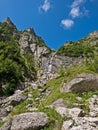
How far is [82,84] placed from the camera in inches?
811

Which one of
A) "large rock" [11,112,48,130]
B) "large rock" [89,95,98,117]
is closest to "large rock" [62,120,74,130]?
"large rock" [11,112,48,130]

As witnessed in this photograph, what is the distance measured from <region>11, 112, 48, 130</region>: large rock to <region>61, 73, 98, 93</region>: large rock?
562 centimetres

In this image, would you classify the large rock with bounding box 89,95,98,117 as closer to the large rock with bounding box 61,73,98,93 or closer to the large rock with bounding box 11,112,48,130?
the large rock with bounding box 61,73,98,93

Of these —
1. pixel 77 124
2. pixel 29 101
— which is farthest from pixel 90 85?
pixel 77 124

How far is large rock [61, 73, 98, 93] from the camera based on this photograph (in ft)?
67.2

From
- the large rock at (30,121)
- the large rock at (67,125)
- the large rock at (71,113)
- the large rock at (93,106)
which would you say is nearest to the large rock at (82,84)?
the large rock at (93,106)

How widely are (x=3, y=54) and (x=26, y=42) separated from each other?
120 ft

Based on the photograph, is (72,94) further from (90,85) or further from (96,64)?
(96,64)

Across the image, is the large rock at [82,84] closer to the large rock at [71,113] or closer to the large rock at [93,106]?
the large rock at [93,106]

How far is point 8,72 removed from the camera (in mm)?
40656

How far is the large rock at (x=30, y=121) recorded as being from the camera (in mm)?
14523

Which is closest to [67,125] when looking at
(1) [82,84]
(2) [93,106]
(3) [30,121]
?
(3) [30,121]

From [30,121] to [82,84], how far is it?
681 cm

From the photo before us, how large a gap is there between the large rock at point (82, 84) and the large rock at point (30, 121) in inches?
221
